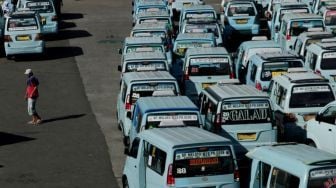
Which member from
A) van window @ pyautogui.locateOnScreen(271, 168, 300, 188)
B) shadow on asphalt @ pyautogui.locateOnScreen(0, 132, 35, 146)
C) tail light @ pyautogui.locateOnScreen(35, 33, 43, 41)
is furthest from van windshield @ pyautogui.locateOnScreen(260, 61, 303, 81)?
tail light @ pyautogui.locateOnScreen(35, 33, 43, 41)

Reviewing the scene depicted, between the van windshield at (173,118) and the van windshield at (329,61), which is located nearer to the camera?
the van windshield at (173,118)

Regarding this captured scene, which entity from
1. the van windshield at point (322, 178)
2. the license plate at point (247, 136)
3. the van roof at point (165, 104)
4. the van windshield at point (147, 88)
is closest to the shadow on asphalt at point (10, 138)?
the van windshield at point (147, 88)

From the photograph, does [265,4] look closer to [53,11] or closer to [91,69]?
[53,11]

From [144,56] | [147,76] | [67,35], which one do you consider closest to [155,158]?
[147,76]

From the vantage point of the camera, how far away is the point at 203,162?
18031mm

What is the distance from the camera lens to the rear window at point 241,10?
4181 centimetres

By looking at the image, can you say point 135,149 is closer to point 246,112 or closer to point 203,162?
point 203,162

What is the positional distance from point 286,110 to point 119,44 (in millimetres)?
20024

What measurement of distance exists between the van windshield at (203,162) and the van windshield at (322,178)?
213 centimetres

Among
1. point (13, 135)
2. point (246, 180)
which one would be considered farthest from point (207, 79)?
point (246, 180)

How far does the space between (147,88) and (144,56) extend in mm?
4035

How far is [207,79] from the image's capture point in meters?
28.3

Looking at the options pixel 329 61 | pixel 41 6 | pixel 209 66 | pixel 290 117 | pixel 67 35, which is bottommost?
pixel 67 35

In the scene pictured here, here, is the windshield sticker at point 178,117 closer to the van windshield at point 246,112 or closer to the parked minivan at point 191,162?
the van windshield at point 246,112
